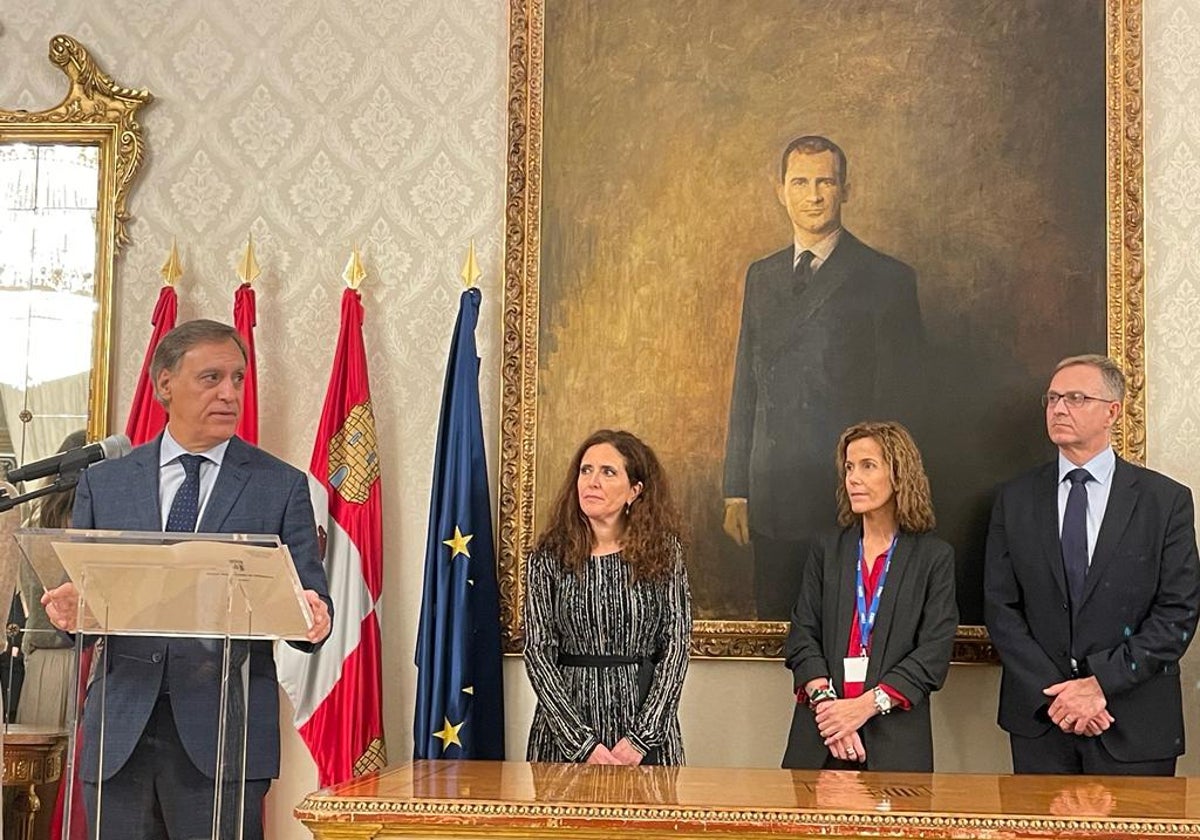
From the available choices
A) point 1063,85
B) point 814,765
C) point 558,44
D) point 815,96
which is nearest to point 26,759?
point 814,765

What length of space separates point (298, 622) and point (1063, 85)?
11.3ft

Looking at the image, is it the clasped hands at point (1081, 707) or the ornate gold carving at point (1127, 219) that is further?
the ornate gold carving at point (1127, 219)

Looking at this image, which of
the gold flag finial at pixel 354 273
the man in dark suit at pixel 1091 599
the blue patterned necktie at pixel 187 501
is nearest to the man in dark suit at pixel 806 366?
the man in dark suit at pixel 1091 599

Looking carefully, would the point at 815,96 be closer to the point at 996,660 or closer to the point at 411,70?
the point at 411,70

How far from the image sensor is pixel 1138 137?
520 cm

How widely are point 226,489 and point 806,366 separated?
2198 mm

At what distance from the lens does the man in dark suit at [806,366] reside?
16.9 feet

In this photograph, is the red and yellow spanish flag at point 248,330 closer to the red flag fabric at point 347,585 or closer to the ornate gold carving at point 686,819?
the red flag fabric at point 347,585

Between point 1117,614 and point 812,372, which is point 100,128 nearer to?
point 812,372

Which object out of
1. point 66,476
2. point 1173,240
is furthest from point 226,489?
point 1173,240

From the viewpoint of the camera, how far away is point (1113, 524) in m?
4.60

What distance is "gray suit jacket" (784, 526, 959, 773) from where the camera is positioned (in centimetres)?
440

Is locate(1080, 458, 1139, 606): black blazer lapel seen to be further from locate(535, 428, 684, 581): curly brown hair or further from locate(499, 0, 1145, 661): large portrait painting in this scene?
locate(535, 428, 684, 581): curly brown hair

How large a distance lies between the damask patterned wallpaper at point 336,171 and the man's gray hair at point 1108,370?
76cm
